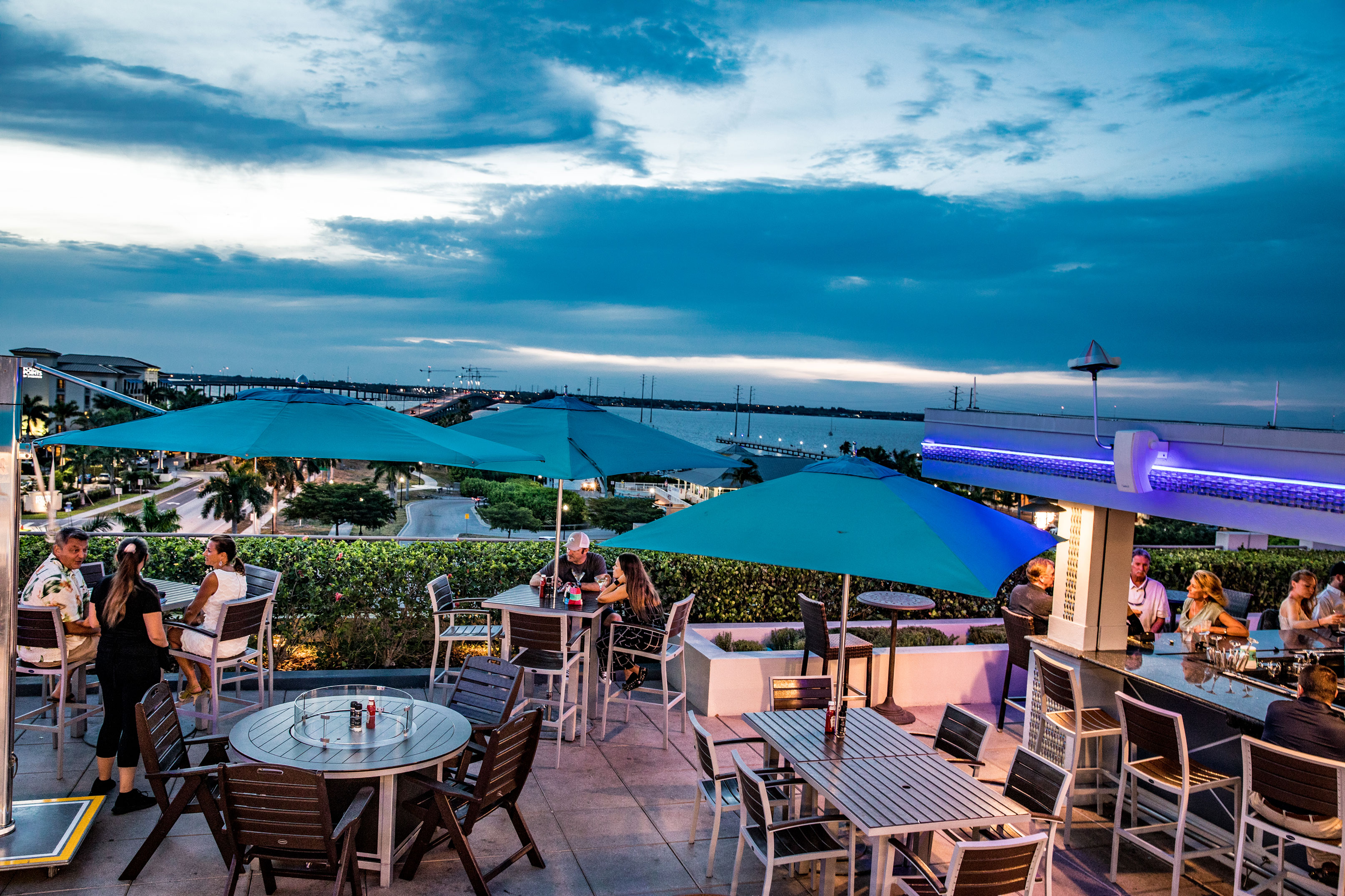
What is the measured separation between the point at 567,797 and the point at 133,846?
2502mm

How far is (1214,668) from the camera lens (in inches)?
231

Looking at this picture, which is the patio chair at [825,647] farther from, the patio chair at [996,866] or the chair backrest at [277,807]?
the chair backrest at [277,807]

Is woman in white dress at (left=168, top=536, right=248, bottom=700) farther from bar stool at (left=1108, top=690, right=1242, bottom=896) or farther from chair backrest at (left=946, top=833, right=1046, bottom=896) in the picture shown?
bar stool at (left=1108, top=690, right=1242, bottom=896)

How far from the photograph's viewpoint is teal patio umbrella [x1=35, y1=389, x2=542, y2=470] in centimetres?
530

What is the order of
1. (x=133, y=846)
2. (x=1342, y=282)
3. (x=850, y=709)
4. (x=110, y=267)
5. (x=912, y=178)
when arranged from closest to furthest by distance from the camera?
(x=133, y=846) → (x=850, y=709) → (x=1342, y=282) → (x=912, y=178) → (x=110, y=267)

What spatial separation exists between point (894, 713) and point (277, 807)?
568 cm

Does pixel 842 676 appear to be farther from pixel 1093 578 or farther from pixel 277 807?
pixel 1093 578

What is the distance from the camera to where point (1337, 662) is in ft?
22.0

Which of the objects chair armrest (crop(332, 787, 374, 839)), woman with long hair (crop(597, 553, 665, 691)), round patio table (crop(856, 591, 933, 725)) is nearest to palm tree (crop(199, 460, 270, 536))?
woman with long hair (crop(597, 553, 665, 691))

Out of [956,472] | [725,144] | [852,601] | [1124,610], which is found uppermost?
[725,144]

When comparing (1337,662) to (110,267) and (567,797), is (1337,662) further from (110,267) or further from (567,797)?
(110,267)

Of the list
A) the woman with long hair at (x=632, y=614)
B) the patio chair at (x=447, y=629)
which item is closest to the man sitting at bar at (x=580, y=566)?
the woman with long hair at (x=632, y=614)

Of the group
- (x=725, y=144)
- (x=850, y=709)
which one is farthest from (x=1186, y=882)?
(x=725, y=144)

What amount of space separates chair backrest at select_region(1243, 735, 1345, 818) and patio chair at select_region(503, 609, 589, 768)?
4.34 metres
